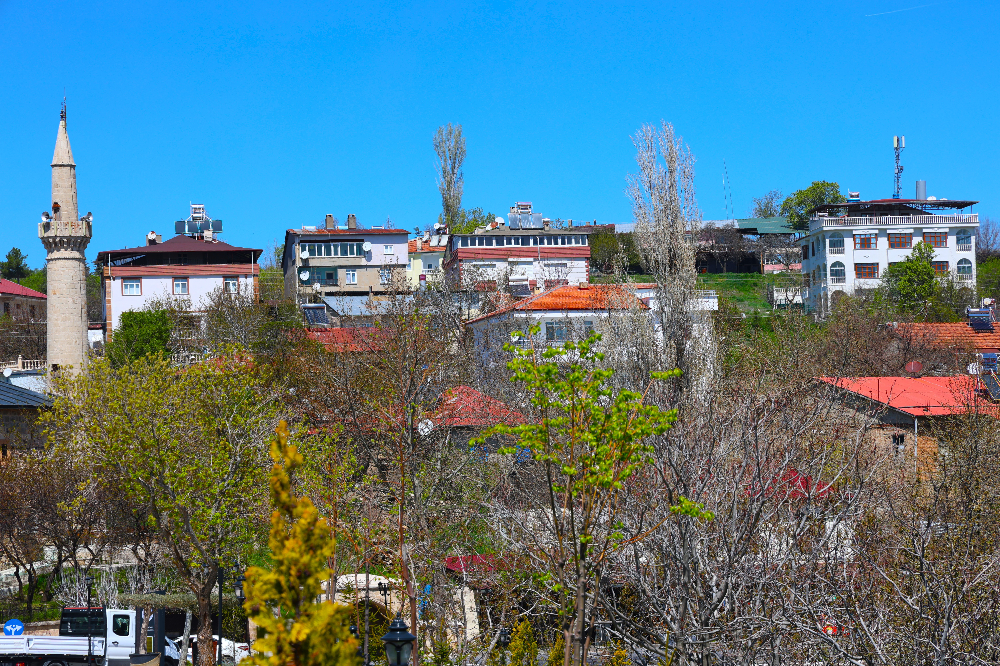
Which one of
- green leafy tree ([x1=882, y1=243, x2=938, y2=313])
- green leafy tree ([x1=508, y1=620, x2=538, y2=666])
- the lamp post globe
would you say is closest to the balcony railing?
green leafy tree ([x1=882, y1=243, x2=938, y2=313])

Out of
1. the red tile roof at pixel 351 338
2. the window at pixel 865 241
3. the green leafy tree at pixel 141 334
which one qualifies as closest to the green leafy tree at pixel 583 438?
the red tile roof at pixel 351 338

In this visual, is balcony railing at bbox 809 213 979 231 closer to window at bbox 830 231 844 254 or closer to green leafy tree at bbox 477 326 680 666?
window at bbox 830 231 844 254

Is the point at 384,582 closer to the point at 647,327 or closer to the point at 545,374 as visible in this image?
the point at 545,374

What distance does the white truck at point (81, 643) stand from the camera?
18.1 meters

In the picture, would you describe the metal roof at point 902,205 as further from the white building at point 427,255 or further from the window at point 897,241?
the white building at point 427,255

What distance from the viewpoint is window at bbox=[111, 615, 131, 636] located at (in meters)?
19.2

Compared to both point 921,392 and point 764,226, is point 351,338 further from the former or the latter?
point 764,226

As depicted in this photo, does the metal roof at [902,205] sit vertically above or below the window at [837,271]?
above

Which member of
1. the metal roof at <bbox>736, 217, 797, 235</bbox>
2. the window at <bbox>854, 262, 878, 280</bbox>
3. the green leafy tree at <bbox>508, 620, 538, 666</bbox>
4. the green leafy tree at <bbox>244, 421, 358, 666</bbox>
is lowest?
the green leafy tree at <bbox>508, 620, 538, 666</bbox>

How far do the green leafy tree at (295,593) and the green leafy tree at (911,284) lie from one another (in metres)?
51.2

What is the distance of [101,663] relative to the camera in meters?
18.6

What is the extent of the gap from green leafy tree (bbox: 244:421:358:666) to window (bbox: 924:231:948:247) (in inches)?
2327

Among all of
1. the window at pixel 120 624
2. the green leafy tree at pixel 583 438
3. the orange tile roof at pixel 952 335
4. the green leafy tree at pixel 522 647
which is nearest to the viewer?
the green leafy tree at pixel 583 438

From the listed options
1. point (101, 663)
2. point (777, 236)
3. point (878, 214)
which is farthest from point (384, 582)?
point (777, 236)
